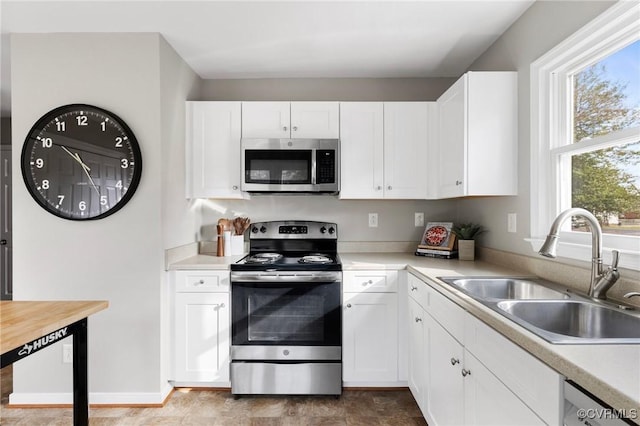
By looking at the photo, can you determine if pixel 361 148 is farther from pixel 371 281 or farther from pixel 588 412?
pixel 588 412

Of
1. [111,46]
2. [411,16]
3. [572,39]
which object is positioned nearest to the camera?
[572,39]

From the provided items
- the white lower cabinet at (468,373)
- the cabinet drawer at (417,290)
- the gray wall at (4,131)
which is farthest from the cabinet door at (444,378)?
the gray wall at (4,131)

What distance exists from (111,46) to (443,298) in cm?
248

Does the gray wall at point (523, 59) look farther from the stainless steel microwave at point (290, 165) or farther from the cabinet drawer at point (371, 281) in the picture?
the stainless steel microwave at point (290, 165)

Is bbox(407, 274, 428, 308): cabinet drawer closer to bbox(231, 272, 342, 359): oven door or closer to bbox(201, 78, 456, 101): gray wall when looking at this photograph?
bbox(231, 272, 342, 359): oven door

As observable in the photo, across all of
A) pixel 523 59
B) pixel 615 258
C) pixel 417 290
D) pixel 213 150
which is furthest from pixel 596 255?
pixel 213 150

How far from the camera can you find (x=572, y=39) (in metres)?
1.60

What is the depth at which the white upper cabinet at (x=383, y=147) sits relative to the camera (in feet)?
8.73

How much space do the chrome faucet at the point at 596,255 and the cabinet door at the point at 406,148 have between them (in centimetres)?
139

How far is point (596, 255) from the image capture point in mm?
1339

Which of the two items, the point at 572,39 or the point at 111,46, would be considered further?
the point at 111,46

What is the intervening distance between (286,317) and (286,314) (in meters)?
0.02

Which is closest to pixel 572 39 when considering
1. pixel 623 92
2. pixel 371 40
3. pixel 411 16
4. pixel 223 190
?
pixel 623 92

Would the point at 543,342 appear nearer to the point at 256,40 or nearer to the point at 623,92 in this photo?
the point at 623,92
